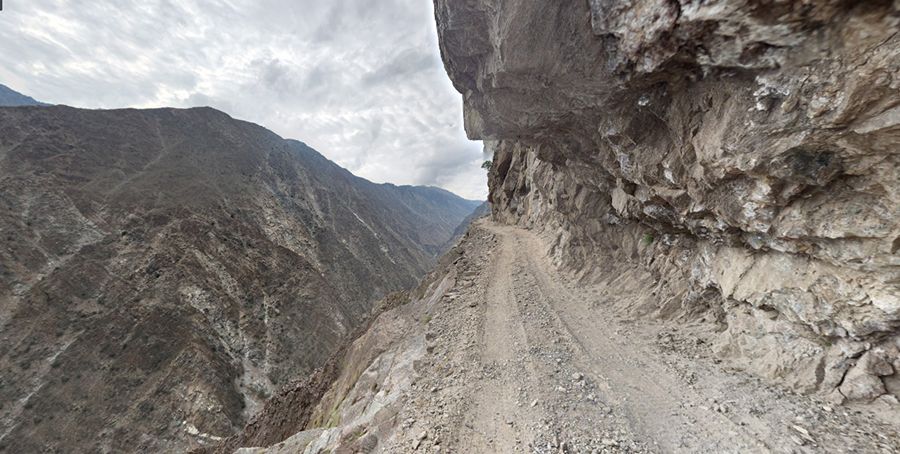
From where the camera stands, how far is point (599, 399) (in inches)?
312

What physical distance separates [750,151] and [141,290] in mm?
64237

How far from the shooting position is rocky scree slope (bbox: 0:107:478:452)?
3569 centimetres

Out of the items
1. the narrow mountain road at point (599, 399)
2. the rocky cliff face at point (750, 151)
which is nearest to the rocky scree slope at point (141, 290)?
the narrow mountain road at point (599, 399)

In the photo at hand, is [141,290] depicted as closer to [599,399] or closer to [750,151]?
[599,399]

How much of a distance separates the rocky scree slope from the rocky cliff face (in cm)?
4255

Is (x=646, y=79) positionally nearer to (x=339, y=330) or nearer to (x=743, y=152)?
(x=743, y=152)

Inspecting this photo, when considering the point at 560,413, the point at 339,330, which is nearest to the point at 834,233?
the point at 560,413

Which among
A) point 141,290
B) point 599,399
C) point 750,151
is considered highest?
point 141,290

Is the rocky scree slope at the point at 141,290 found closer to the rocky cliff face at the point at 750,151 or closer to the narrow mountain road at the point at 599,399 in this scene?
the narrow mountain road at the point at 599,399

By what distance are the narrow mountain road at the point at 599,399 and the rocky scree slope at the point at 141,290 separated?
1569 inches

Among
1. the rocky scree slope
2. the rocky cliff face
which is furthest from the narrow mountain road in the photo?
the rocky scree slope

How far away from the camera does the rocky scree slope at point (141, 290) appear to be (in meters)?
35.7

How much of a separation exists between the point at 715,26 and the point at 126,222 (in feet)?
240

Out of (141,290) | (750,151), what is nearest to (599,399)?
(750,151)
